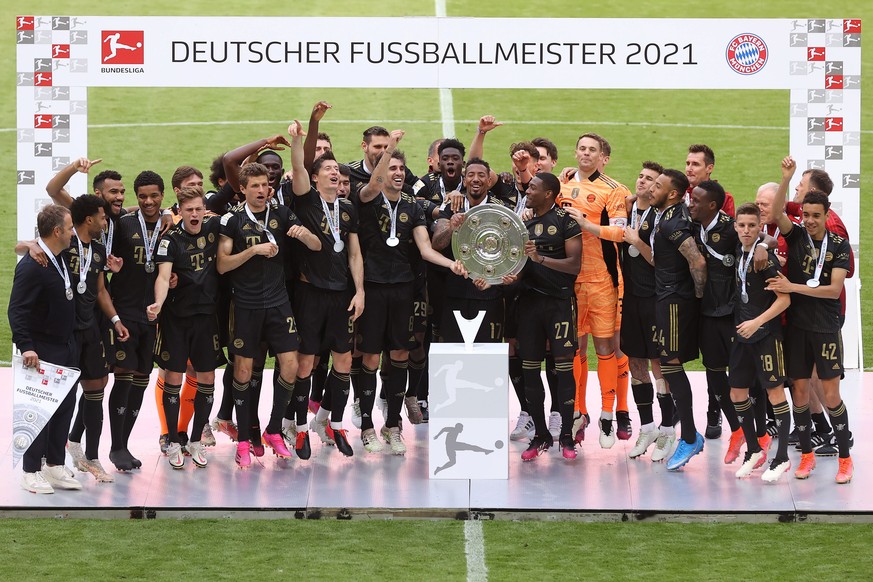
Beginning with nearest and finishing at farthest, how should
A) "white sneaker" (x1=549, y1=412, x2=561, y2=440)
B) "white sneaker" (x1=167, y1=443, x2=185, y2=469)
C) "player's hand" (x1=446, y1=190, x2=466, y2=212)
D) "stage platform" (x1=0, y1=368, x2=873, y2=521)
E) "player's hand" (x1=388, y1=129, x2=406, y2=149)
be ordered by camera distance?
"stage platform" (x1=0, y1=368, x2=873, y2=521) < "player's hand" (x1=388, y1=129, x2=406, y2=149) < "white sneaker" (x1=167, y1=443, x2=185, y2=469) < "player's hand" (x1=446, y1=190, x2=466, y2=212) < "white sneaker" (x1=549, y1=412, x2=561, y2=440)

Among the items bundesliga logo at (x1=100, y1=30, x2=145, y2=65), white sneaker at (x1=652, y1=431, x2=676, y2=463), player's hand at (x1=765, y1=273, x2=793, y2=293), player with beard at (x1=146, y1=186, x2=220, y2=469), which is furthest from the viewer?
bundesliga logo at (x1=100, y1=30, x2=145, y2=65)

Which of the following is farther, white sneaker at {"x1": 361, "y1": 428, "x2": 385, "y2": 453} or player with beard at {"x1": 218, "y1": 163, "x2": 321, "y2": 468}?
white sneaker at {"x1": 361, "y1": 428, "x2": 385, "y2": 453}

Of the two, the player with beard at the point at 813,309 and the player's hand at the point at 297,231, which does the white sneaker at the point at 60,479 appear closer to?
the player's hand at the point at 297,231

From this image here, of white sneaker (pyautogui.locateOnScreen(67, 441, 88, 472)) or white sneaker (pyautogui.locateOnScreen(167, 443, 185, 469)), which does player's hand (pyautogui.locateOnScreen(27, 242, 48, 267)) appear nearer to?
white sneaker (pyautogui.locateOnScreen(67, 441, 88, 472))

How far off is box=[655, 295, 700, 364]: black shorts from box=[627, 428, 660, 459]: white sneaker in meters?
0.61

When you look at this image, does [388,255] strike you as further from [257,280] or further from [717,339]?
[717,339]

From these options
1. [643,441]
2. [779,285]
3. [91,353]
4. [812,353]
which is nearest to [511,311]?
[643,441]

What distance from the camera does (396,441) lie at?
8.93 metres

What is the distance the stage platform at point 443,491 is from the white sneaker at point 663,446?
0.22 feet

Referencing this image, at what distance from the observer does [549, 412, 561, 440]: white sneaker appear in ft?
30.4

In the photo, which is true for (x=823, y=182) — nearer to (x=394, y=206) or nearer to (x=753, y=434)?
(x=753, y=434)

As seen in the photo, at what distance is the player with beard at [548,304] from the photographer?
8508mm

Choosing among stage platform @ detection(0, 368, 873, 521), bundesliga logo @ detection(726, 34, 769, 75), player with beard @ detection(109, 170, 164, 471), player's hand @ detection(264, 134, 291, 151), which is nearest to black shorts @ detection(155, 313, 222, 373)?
player with beard @ detection(109, 170, 164, 471)

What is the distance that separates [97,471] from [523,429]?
9.01 ft
